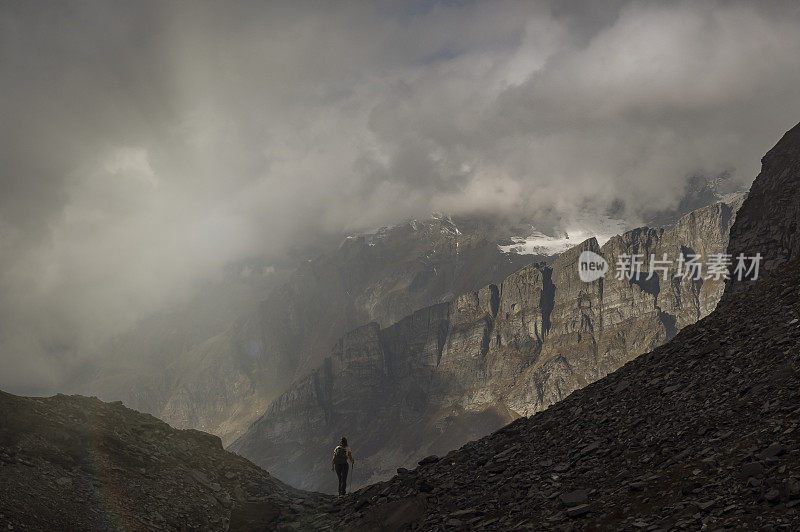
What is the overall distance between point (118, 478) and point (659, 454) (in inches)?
1238

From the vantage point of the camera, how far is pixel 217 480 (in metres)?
42.8

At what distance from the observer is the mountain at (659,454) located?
24.1 m

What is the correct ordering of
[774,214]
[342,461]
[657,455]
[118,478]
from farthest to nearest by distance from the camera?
[774,214] → [342,461] → [118,478] → [657,455]

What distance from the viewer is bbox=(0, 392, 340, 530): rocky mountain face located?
106ft

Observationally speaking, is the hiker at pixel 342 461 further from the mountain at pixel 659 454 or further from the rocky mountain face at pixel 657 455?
the mountain at pixel 659 454

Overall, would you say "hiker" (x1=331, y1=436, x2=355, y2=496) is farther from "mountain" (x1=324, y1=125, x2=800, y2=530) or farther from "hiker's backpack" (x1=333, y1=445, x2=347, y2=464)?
"mountain" (x1=324, y1=125, x2=800, y2=530)

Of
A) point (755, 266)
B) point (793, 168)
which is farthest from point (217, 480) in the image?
point (793, 168)

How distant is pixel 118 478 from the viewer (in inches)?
1462

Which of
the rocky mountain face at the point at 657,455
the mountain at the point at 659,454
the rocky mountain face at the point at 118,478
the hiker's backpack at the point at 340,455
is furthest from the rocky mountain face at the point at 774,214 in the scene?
the rocky mountain face at the point at 118,478

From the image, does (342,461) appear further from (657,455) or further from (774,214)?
(774,214)

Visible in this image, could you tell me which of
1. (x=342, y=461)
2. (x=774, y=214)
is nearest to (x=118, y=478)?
(x=342, y=461)

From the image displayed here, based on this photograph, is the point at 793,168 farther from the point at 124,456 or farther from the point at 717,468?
the point at 124,456

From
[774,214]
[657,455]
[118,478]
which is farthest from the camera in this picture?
[774,214]

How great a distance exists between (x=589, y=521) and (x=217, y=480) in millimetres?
27166
